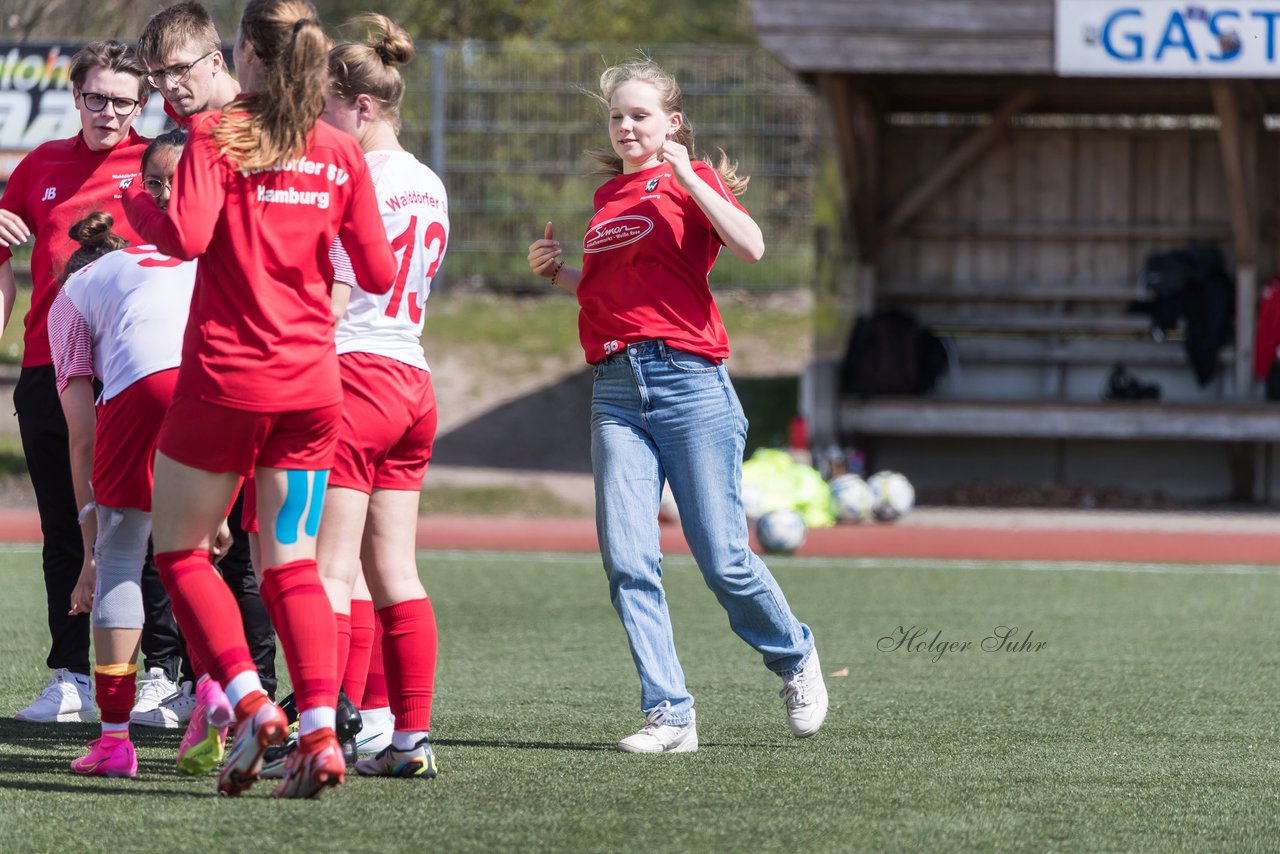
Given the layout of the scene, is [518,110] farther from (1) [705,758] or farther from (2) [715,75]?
(1) [705,758]

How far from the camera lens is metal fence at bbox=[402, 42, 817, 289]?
54.4 ft

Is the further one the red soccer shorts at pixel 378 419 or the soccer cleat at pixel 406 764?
the soccer cleat at pixel 406 764

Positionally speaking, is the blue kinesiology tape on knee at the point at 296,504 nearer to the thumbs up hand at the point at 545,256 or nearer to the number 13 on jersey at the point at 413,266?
the number 13 on jersey at the point at 413,266

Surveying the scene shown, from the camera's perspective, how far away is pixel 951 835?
3.46 meters

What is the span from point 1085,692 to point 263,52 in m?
3.32

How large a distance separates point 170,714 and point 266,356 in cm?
176

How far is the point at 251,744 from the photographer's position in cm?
344

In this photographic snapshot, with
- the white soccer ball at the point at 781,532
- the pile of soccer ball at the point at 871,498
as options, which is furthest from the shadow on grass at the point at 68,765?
the pile of soccer ball at the point at 871,498

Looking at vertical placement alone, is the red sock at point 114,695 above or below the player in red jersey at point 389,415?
below

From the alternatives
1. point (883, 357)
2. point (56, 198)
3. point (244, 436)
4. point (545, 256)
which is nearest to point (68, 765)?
point (244, 436)

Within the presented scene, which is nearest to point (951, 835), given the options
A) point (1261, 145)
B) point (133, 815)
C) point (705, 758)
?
point (705, 758)

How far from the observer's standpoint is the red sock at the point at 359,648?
4.05 metres

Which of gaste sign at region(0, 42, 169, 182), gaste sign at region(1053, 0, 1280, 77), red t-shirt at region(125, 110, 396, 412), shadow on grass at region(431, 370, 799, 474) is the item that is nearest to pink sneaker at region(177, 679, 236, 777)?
red t-shirt at region(125, 110, 396, 412)

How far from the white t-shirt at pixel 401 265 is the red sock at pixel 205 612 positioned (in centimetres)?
58
